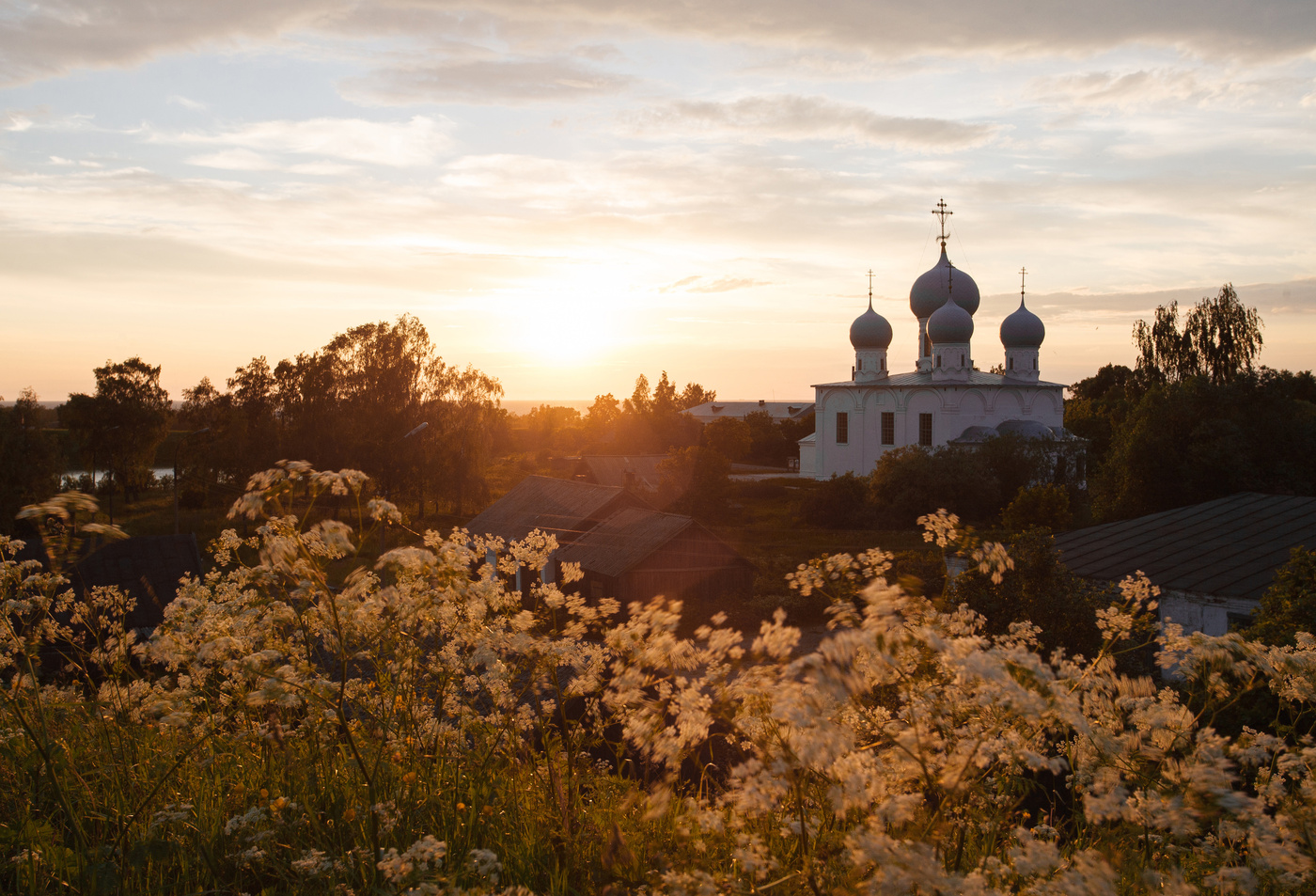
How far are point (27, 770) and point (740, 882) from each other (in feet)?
11.4

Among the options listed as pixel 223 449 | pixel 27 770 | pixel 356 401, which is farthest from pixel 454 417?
pixel 27 770

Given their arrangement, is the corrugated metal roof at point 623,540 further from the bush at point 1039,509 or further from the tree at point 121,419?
the tree at point 121,419

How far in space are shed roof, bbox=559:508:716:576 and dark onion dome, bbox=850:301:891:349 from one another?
32108mm

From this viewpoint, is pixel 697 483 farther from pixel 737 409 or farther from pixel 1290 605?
pixel 737 409

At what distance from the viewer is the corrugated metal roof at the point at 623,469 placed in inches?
1844

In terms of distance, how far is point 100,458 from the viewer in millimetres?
40781

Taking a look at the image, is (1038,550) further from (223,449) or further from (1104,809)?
(223,449)

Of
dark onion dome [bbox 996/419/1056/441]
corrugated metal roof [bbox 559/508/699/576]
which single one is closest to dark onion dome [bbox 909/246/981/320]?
dark onion dome [bbox 996/419/1056/441]

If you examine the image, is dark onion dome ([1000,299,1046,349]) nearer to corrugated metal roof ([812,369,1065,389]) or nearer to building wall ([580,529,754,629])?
corrugated metal roof ([812,369,1065,389])

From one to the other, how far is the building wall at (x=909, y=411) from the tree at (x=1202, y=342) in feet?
16.5

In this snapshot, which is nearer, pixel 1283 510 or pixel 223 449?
pixel 1283 510

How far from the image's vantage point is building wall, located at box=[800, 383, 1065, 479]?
47.8 m

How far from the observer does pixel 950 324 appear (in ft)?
159

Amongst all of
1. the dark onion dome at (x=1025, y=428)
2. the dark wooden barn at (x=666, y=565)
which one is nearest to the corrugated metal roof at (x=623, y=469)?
the dark onion dome at (x=1025, y=428)
